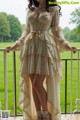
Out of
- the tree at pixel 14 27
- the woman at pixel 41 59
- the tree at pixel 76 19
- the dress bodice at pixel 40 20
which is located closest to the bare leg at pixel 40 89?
the woman at pixel 41 59

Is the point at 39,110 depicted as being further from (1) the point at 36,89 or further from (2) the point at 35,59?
(2) the point at 35,59

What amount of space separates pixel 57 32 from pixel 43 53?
11.3 inches

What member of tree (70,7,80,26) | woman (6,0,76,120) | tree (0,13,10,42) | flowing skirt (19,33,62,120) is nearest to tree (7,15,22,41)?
tree (0,13,10,42)

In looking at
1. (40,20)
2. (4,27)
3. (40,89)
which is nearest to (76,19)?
(40,20)

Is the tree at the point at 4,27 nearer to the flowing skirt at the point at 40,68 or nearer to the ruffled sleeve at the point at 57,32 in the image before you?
the flowing skirt at the point at 40,68

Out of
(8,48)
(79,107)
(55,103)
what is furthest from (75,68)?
(8,48)

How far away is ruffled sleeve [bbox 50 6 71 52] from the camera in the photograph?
99.9 inches

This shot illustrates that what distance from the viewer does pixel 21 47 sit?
2.73 metres

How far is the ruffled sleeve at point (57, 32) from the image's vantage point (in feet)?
8.32

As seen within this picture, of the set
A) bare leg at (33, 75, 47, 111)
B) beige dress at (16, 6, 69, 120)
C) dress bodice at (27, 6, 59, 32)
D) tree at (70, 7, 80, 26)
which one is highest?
tree at (70, 7, 80, 26)

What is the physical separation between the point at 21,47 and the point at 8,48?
14cm

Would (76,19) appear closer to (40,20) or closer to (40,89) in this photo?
(40,20)

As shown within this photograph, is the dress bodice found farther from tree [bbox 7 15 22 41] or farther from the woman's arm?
tree [bbox 7 15 22 41]

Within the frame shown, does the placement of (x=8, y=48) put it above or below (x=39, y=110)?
above
